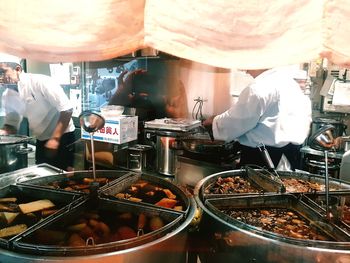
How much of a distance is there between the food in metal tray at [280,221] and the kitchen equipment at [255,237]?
0.02m

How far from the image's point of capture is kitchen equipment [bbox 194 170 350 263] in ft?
5.10

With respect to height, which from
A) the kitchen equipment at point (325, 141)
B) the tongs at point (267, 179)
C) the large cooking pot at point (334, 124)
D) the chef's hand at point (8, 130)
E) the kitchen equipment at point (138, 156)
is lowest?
the kitchen equipment at point (138, 156)

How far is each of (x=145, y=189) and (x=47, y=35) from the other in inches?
64.2

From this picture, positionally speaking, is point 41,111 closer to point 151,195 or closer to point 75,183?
point 75,183

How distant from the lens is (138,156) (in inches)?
233

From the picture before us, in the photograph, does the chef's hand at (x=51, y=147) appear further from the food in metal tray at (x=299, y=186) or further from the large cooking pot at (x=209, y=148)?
the food in metal tray at (x=299, y=186)

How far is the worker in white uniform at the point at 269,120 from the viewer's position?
3496mm

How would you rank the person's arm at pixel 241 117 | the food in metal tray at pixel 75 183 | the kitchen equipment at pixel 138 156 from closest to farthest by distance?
the food in metal tray at pixel 75 183
the person's arm at pixel 241 117
the kitchen equipment at pixel 138 156

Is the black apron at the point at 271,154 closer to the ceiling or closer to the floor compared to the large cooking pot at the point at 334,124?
closer to the floor

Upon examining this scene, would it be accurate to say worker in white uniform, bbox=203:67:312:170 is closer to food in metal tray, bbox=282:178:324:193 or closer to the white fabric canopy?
food in metal tray, bbox=282:178:324:193

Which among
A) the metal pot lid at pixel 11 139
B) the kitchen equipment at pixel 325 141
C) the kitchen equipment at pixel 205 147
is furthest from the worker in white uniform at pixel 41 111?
the kitchen equipment at pixel 325 141

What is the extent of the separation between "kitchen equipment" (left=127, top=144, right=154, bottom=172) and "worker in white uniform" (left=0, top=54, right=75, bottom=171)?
1.22 meters

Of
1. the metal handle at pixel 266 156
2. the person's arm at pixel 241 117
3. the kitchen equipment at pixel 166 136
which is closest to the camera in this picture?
the metal handle at pixel 266 156

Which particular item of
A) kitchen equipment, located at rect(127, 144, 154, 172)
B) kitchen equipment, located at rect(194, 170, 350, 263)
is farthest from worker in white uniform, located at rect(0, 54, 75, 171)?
kitchen equipment, located at rect(194, 170, 350, 263)
